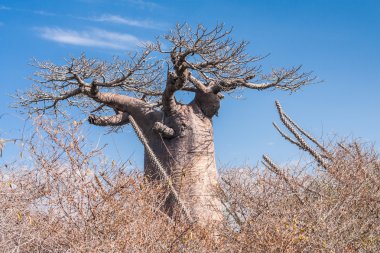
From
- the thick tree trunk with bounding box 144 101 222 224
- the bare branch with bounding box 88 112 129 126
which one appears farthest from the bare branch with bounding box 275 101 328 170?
the bare branch with bounding box 88 112 129 126

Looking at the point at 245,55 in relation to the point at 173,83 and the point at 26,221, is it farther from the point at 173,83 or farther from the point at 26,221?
the point at 26,221

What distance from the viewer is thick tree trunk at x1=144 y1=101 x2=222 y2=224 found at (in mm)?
8172

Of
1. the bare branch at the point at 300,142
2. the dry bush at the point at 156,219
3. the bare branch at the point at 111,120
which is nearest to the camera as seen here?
the dry bush at the point at 156,219

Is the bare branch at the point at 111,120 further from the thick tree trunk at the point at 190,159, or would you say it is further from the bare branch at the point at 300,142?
the bare branch at the point at 300,142

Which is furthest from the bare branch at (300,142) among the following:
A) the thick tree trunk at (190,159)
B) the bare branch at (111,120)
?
the bare branch at (111,120)

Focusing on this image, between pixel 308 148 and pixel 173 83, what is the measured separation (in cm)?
233

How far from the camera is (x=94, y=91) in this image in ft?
31.0

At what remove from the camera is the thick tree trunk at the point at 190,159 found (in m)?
8.17

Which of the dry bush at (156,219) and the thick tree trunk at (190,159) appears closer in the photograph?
the dry bush at (156,219)

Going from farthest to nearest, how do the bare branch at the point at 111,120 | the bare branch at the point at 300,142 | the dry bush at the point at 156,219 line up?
the bare branch at the point at 111,120 < the bare branch at the point at 300,142 < the dry bush at the point at 156,219

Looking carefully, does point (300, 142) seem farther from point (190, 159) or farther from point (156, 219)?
point (156, 219)

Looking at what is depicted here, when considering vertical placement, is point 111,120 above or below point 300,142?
above

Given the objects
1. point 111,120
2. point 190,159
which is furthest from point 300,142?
point 111,120

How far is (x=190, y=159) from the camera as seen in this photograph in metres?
8.38
